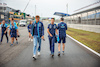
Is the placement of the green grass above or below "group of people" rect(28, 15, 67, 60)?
below

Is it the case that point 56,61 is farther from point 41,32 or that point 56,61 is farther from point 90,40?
point 90,40

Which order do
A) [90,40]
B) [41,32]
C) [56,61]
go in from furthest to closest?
1. [90,40]
2. [41,32]
3. [56,61]

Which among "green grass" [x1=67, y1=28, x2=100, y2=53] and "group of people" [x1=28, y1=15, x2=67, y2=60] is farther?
"green grass" [x1=67, y1=28, x2=100, y2=53]

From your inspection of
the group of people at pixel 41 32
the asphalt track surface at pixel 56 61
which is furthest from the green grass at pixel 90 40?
the group of people at pixel 41 32

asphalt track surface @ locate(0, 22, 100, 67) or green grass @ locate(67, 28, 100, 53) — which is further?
green grass @ locate(67, 28, 100, 53)

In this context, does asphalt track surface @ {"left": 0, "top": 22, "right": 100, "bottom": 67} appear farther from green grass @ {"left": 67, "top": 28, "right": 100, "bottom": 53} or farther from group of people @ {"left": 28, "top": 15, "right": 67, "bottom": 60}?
green grass @ {"left": 67, "top": 28, "right": 100, "bottom": 53}

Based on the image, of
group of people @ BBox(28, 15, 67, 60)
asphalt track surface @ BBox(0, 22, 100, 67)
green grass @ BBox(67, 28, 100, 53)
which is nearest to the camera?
asphalt track surface @ BBox(0, 22, 100, 67)

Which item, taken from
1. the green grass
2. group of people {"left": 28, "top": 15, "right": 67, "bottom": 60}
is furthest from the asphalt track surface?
the green grass

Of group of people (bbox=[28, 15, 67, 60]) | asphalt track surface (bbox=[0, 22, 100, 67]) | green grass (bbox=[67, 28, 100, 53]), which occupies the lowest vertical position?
asphalt track surface (bbox=[0, 22, 100, 67])

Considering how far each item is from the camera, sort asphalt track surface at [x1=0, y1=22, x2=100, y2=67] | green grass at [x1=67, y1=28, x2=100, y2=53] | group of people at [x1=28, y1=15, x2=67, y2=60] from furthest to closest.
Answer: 1. green grass at [x1=67, y1=28, x2=100, y2=53]
2. group of people at [x1=28, y1=15, x2=67, y2=60]
3. asphalt track surface at [x1=0, y1=22, x2=100, y2=67]

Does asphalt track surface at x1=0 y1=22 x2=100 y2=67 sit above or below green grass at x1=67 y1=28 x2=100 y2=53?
below

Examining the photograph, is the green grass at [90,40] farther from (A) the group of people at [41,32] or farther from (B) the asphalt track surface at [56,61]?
(A) the group of people at [41,32]

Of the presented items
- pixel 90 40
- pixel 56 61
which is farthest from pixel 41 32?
pixel 90 40

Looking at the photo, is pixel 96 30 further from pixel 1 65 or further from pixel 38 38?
pixel 1 65
